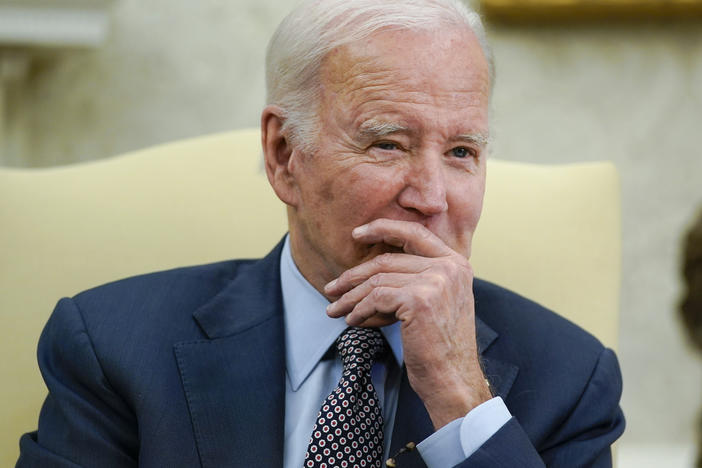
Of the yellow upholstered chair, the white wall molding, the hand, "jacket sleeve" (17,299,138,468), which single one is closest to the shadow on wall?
the yellow upholstered chair

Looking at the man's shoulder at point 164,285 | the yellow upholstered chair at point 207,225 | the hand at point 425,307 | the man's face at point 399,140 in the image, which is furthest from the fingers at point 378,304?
the yellow upholstered chair at point 207,225

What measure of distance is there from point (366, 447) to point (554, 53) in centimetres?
191

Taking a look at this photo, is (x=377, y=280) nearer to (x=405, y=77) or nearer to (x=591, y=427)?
(x=405, y=77)

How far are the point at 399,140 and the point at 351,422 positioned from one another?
443mm

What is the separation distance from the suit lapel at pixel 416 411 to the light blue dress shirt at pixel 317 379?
0.03m

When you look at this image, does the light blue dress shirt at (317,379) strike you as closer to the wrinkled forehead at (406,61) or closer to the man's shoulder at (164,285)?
the man's shoulder at (164,285)

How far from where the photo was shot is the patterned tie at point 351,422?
4.64ft

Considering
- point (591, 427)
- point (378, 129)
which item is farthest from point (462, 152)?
point (591, 427)

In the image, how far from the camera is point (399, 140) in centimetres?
148

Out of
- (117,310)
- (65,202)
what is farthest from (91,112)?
(117,310)

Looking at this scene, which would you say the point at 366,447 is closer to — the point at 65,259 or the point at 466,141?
the point at 466,141

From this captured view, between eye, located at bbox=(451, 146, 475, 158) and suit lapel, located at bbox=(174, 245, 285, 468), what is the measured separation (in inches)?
15.9

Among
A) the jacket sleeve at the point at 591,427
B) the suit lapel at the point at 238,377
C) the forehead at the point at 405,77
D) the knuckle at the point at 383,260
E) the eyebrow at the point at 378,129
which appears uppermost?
the forehead at the point at 405,77

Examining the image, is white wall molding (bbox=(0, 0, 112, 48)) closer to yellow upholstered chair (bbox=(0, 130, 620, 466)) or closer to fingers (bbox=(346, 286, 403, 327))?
yellow upholstered chair (bbox=(0, 130, 620, 466))
